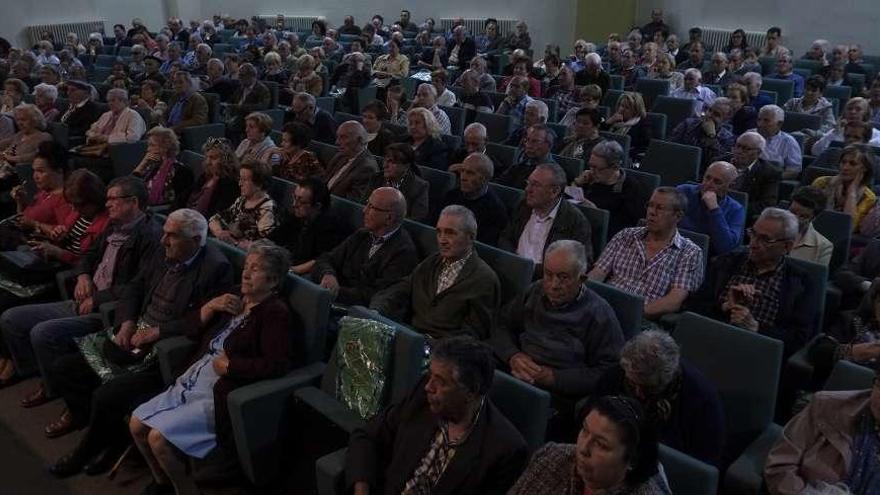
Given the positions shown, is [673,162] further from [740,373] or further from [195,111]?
[195,111]

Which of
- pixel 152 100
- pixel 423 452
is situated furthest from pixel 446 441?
pixel 152 100

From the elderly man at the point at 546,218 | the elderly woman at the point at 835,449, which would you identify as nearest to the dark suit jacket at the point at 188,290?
the elderly man at the point at 546,218

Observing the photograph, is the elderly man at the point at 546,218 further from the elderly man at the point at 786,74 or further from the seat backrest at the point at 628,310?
the elderly man at the point at 786,74

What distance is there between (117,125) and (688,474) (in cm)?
574

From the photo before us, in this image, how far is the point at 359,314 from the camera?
2.78 m

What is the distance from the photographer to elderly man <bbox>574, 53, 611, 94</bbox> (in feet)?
24.5

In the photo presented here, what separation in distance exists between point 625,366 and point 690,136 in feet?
12.6

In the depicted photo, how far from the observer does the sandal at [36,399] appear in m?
3.50

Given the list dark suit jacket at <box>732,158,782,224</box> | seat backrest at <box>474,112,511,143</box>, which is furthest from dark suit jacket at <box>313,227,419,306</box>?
seat backrest at <box>474,112,511,143</box>

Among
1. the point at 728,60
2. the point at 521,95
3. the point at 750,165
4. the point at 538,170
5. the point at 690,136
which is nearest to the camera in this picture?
the point at 538,170

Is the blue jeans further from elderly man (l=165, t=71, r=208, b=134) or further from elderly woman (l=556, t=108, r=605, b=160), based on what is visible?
elderly man (l=165, t=71, r=208, b=134)

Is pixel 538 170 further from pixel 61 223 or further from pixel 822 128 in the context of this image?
pixel 822 128

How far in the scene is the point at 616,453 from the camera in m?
1.73

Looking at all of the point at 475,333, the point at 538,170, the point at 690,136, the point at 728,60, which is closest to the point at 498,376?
Answer: the point at 475,333
